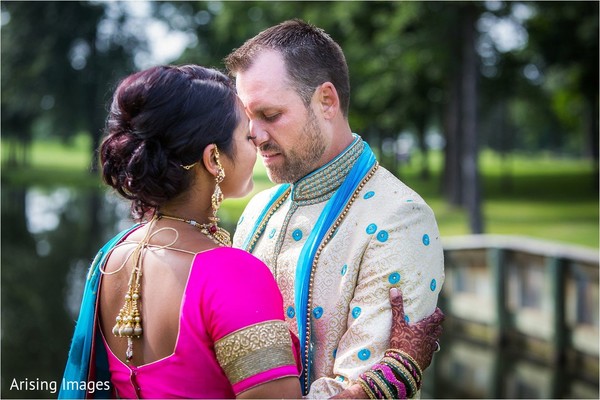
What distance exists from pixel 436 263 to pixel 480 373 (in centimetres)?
864

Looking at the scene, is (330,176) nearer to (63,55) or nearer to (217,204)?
(217,204)

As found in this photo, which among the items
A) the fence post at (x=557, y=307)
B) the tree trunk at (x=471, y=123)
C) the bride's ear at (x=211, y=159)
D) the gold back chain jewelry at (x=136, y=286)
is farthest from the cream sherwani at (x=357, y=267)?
the tree trunk at (x=471, y=123)

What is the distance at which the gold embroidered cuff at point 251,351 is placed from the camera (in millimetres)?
2188

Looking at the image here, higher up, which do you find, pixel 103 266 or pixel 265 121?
pixel 265 121

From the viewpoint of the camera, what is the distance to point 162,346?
7.41ft

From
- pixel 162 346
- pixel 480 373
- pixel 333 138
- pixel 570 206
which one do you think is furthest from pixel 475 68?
pixel 162 346

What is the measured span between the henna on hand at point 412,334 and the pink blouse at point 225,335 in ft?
1.28

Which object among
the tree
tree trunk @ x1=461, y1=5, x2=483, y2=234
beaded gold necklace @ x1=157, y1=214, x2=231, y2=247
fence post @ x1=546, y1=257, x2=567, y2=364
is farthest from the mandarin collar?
the tree

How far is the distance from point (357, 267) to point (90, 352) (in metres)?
0.89

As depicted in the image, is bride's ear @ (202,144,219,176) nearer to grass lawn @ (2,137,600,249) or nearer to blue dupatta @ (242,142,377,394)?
blue dupatta @ (242,142,377,394)

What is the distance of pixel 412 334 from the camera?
2486mm

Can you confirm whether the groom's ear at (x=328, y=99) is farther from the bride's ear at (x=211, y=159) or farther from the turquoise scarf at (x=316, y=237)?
the bride's ear at (x=211, y=159)

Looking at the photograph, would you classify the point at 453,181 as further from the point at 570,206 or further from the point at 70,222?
the point at 70,222

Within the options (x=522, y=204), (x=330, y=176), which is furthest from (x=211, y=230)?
(x=522, y=204)
